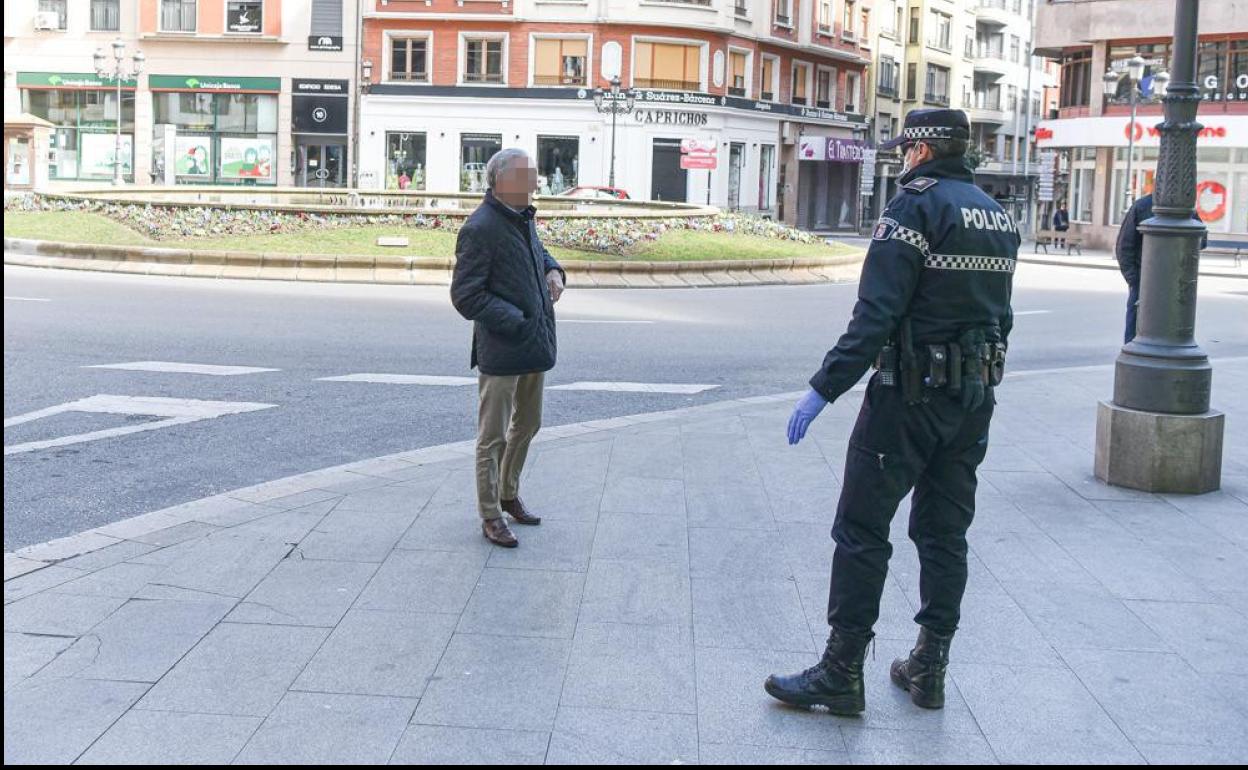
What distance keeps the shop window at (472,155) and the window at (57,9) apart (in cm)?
1633

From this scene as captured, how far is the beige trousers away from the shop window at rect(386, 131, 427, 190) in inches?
1850

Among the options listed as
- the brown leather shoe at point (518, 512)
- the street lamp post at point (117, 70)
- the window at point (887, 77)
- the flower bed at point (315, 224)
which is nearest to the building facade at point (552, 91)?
the street lamp post at point (117, 70)

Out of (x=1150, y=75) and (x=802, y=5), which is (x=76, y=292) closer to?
(x=1150, y=75)

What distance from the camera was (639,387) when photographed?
12344 mm

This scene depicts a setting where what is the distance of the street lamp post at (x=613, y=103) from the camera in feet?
157

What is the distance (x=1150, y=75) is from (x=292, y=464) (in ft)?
137

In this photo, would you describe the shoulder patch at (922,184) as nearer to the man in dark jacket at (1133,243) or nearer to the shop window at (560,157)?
the man in dark jacket at (1133,243)

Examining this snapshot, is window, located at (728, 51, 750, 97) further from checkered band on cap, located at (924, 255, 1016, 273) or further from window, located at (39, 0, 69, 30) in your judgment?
Result: checkered band on cap, located at (924, 255, 1016, 273)

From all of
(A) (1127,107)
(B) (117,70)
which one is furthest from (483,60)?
(A) (1127,107)

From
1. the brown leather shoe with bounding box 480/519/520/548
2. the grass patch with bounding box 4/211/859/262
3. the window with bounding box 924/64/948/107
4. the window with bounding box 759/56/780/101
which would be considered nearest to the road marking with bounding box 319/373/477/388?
the brown leather shoe with bounding box 480/519/520/548

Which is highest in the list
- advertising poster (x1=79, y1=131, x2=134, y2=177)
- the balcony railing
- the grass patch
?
the balcony railing

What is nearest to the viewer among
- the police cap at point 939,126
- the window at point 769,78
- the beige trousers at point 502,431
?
the police cap at point 939,126

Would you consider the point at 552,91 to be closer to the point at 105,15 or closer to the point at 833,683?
the point at 105,15

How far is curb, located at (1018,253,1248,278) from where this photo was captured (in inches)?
1319
